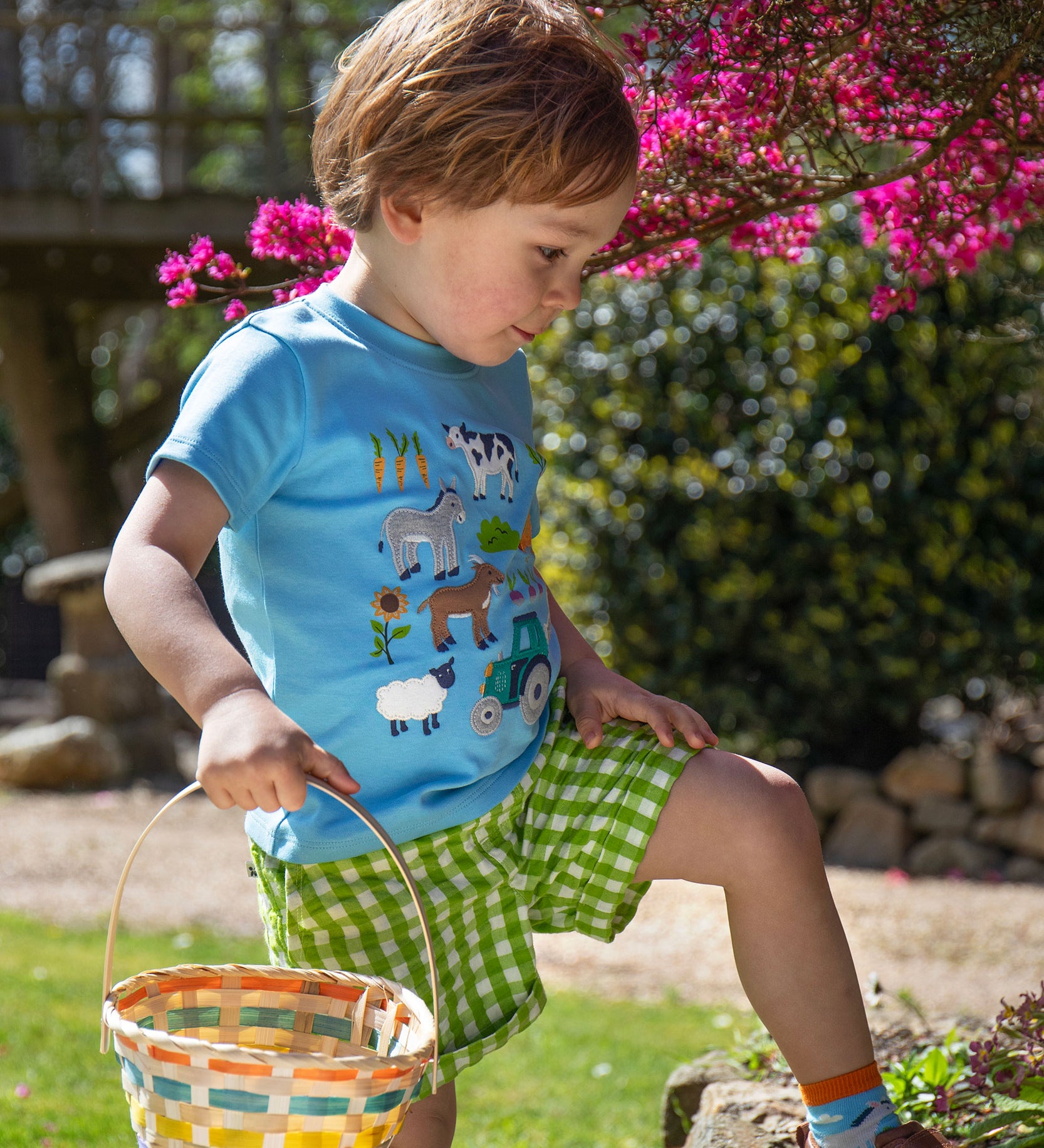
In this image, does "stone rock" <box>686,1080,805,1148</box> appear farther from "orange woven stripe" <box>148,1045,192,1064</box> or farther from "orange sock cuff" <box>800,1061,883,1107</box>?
"orange woven stripe" <box>148,1045,192,1064</box>

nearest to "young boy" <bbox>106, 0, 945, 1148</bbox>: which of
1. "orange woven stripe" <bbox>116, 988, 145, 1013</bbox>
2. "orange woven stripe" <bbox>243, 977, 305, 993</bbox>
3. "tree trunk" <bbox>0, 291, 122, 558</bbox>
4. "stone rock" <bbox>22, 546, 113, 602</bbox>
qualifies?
"orange woven stripe" <bbox>243, 977, 305, 993</bbox>

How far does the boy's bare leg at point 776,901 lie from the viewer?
5.27 ft

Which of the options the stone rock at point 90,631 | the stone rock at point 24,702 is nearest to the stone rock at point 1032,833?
the stone rock at point 90,631

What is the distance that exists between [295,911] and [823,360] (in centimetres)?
459

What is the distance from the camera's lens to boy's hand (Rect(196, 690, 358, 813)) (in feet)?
4.09

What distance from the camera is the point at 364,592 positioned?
1.67 meters

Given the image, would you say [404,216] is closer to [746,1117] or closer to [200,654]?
[200,654]

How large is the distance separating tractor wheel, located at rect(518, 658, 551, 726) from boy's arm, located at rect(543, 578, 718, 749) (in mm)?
61

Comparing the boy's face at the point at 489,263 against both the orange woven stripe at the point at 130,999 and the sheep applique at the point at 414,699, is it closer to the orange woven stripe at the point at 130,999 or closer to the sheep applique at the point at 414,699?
the sheep applique at the point at 414,699

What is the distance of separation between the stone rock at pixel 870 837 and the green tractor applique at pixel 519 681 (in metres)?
4.44

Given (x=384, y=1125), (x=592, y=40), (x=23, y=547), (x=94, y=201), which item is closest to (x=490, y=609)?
(x=384, y=1125)

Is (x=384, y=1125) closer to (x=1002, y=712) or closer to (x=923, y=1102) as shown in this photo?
A: (x=923, y=1102)

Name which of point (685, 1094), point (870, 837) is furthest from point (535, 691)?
point (870, 837)

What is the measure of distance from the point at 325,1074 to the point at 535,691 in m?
0.71
